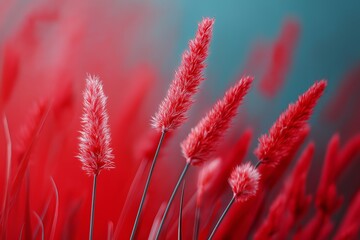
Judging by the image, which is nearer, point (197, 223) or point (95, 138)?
point (95, 138)

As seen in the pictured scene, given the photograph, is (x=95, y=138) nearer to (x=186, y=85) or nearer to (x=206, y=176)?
(x=186, y=85)

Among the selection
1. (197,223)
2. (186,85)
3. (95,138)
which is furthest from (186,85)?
(197,223)

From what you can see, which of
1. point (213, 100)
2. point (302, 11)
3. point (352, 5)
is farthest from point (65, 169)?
point (352, 5)

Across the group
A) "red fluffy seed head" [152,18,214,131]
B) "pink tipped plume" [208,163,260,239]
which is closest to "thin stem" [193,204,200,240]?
"pink tipped plume" [208,163,260,239]

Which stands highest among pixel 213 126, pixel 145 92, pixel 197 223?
pixel 145 92

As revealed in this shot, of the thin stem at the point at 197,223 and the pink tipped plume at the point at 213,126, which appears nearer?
the pink tipped plume at the point at 213,126

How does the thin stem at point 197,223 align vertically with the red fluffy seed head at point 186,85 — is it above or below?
below

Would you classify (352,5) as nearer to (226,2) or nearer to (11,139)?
(226,2)

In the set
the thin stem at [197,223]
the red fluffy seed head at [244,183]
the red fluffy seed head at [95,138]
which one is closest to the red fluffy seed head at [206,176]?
the thin stem at [197,223]

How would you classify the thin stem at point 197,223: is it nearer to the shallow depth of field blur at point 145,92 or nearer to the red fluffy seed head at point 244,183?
the shallow depth of field blur at point 145,92
